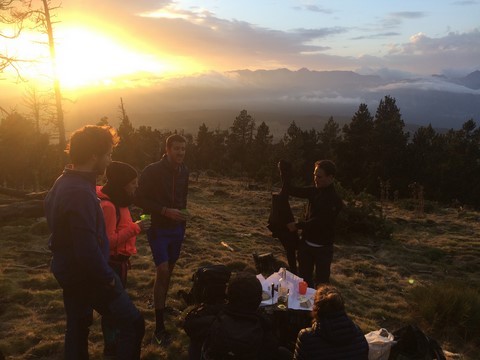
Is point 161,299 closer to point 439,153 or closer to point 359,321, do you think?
point 359,321

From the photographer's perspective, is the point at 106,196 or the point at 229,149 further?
the point at 229,149

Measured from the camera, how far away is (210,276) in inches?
162

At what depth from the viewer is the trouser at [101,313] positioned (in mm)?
3102

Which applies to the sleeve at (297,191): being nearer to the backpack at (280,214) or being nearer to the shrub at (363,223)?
the backpack at (280,214)

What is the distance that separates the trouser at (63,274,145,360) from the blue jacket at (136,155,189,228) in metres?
1.65

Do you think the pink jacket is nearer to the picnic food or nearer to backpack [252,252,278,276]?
the picnic food

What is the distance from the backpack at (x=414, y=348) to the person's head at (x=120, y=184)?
10.9ft

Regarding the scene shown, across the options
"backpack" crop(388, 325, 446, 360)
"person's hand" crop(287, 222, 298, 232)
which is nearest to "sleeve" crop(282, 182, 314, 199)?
"person's hand" crop(287, 222, 298, 232)

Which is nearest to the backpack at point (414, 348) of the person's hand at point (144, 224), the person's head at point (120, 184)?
the person's hand at point (144, 224)

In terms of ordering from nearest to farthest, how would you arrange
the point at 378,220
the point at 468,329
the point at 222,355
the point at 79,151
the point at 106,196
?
the point at 79,151
the point at 222,355
the point at 106,196
the point at 468,329
the point at 378,220

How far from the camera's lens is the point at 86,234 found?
9.22 feet

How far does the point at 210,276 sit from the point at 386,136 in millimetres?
38196

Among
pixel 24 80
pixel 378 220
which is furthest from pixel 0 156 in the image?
pixel 378 220

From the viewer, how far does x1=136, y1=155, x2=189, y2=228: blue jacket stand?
15.8ft
